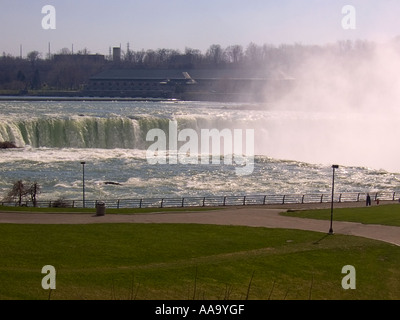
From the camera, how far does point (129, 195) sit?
36344 millimetres

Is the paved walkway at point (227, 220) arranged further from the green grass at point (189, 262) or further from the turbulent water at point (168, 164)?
the turbulent water at point (168, 164)

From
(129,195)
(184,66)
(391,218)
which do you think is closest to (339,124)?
(129,195)

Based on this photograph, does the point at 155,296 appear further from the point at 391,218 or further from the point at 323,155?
the point at 323,155

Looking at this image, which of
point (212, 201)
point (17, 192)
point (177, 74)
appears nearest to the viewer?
point (17, 192)

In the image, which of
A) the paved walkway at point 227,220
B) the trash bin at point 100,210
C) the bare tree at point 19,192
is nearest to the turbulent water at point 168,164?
the bare tree at point 19,192

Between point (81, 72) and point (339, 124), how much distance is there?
102 metres

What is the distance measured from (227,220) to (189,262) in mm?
6971

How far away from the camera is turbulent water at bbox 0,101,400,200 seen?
39.2 meters

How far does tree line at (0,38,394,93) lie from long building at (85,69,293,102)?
666 cm

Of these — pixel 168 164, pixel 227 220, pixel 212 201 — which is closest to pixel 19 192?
pixel 212 201

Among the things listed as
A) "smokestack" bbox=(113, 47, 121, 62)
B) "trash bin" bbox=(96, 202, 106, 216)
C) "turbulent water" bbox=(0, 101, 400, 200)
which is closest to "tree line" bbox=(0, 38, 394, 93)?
"smokestack" bbox=(113, 47, 121, 62)

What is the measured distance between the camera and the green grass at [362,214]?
83.8ft

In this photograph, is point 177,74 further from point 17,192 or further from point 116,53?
point 17,192

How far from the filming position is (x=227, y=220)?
25.2 meters
